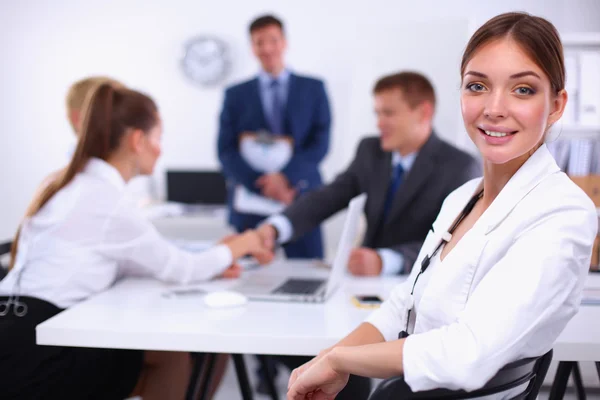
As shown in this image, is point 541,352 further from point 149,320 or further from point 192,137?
point 192,137

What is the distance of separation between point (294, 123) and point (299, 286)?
177 centimetres

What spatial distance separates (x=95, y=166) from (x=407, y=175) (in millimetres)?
1138

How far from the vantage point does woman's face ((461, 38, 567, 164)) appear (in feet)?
3.62

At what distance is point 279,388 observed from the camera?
2.99 meters

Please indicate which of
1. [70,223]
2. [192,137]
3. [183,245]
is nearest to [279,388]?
[183,245]

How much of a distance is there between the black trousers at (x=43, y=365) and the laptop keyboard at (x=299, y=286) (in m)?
0.52

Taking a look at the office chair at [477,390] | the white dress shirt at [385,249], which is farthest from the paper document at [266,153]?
the office chair at [477,390]

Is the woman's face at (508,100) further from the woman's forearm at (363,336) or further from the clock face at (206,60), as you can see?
the clock face at (206,60)

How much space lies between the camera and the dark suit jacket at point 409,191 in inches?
91.0

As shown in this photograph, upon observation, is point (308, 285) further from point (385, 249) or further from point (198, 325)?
point (198, 325)

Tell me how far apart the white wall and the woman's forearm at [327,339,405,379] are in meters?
3.81

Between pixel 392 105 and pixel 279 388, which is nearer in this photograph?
pixel 392 105

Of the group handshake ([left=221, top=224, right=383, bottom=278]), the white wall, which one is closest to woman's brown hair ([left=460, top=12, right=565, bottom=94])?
handshake ([left=221, top=224, right=383, bottom=278])

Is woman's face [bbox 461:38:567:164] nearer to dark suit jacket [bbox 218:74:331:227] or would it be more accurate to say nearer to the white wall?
dark suit jacket [bbox 218:74:331:227]
